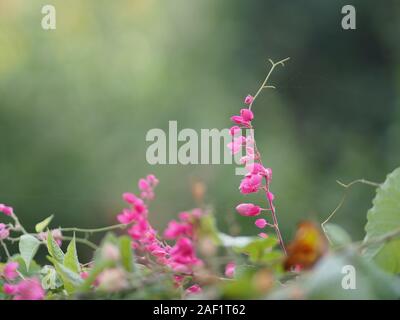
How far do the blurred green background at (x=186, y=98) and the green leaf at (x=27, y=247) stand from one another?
3200mm

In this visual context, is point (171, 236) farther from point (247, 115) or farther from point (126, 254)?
point (247, 115)

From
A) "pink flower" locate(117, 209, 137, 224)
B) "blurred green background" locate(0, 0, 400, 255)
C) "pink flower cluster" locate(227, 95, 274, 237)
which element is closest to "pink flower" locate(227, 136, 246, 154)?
"pink flower cluster" locate(227, 95, 274, 237)

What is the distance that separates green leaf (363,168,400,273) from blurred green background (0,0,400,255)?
329 centimetres

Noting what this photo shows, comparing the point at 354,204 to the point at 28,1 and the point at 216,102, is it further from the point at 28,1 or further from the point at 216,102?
the point at 28,1

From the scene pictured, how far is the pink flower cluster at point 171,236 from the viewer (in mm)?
400

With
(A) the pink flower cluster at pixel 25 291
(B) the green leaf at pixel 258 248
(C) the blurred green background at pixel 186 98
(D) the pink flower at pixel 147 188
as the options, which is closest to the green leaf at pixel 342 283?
(B) the green leaf at pixel 258 248

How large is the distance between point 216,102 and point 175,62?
460mm

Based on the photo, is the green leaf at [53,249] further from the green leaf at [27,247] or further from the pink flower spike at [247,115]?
the pink flower spike at [247,115]

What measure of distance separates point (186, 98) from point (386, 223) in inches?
159

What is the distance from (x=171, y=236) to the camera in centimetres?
40

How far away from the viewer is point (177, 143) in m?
3.86

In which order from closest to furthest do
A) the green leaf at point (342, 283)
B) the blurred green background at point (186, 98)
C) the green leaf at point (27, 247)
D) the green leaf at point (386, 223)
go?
1. the green leaf at point (342, 283)
2. the green leaf at point (386, 223)
3. the green leaf at point (27, 247)
4. the blurred green background at point (186, 98)

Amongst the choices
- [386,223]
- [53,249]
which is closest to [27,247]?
[53,249]

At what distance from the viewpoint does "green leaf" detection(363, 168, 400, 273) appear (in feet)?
1.50
